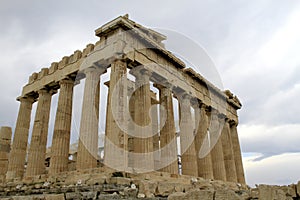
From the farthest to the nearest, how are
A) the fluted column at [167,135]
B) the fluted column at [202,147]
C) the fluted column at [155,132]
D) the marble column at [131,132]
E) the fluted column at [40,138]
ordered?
the fluted column at [202,147] < the fluted column at [155,132] < the fluted column at [40,138] < the marble column at [131,132] < the fluted column at [167,135]

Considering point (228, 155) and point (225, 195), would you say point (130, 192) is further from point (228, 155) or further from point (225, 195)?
point (228, 155)

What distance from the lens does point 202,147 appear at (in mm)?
23891

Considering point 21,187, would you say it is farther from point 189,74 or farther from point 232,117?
point 232,117

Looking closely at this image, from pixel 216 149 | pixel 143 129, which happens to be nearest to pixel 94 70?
pixel 143 129

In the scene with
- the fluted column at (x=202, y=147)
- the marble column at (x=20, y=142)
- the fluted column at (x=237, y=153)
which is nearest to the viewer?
the marble column at (x=20, y=142)

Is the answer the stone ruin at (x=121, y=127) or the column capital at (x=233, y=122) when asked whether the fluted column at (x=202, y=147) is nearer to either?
the stone ruin at (x=121, y=127)

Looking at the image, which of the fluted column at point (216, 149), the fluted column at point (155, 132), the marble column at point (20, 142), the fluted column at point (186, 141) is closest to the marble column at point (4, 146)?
the marble column at point (20, 142)

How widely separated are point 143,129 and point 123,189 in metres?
6.32

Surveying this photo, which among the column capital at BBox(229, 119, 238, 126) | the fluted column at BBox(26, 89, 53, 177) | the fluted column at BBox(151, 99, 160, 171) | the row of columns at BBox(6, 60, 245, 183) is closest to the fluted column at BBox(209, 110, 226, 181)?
the row of columns at BBox(6, 60, 245, 183)

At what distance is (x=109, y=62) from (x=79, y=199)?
9.25m

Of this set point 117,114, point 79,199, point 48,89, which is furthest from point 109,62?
point 79,199

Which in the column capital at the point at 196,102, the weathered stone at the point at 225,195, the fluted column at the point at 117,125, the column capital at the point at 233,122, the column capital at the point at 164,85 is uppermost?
the column capital at the point at 164,85

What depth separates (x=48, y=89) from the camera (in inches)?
867

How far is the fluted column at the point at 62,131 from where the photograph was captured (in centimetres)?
1777
